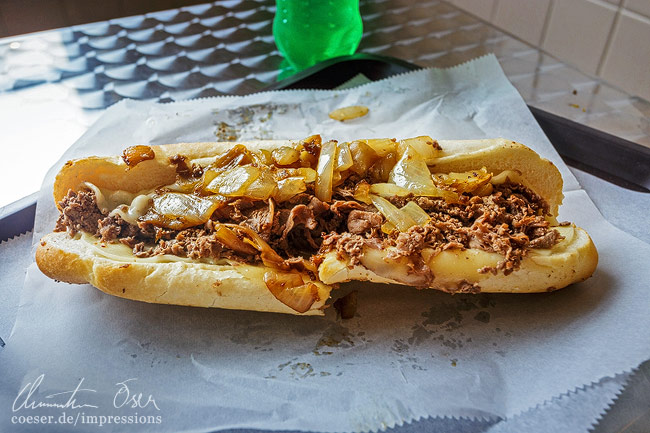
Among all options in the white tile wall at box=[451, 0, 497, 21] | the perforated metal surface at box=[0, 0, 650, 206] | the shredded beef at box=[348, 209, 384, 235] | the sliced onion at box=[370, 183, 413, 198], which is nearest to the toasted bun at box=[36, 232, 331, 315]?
the shredded beef at box=[348, 209, 384, 235]

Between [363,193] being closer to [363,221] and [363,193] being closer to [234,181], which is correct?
[363,221]

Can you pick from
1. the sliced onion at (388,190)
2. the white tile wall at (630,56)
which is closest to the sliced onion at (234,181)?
the sliced onion at (388,190)

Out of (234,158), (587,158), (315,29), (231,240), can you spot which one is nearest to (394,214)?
(231,240)

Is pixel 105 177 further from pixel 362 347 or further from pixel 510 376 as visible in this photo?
pixel 510 376

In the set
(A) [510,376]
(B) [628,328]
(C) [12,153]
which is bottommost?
(C) [12,153]

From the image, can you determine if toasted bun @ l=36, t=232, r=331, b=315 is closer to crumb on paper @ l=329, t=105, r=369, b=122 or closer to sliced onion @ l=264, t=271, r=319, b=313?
sliced onion @ l=264, t=271, r=319, b=313

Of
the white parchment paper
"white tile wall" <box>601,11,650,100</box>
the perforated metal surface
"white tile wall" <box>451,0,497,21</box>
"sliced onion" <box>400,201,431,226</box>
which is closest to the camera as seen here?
the white parchment paper

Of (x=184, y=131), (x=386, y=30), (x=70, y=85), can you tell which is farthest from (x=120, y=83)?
(x=386, y=30)
